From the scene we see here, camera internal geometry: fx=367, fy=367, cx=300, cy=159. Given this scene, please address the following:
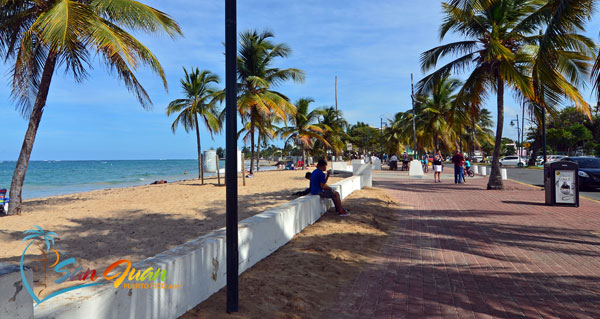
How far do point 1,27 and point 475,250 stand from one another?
12158 mm

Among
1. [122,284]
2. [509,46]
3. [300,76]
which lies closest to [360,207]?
[122,284]

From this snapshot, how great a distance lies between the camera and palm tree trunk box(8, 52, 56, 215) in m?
9.34

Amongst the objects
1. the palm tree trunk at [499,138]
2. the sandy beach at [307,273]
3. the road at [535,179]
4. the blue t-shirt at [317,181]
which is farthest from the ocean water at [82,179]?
the road at [535,179]

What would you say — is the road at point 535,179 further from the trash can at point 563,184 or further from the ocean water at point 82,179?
the ocean water at point 82,179

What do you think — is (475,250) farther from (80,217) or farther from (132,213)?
(80,217)

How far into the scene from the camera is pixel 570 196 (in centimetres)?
1008

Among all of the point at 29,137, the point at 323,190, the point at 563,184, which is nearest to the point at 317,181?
the point at 323,190

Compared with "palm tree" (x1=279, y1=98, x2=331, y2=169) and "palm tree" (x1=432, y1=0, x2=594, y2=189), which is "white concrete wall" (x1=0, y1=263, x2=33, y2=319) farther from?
"palm tree" (x1=279, y1=98, x2=331, y2=169)

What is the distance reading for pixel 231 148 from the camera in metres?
3.22

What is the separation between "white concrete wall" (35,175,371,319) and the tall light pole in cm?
41

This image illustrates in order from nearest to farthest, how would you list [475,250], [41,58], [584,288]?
[584,288] < [475,250] < [41,58]

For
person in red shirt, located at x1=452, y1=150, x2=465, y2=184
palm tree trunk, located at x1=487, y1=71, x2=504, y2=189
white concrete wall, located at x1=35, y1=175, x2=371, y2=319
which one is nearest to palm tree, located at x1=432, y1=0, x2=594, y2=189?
palm tree trunk, located at x1=487, y1=71, x2=504, y2=189

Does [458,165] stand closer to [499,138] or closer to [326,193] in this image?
[499,138]

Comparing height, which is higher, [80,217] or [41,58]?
[41,58]
